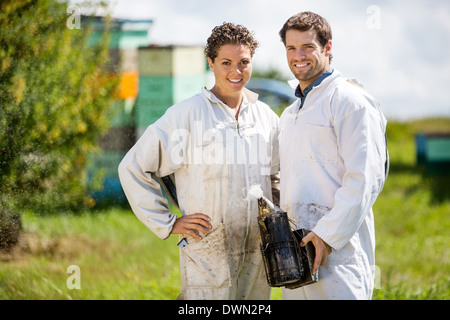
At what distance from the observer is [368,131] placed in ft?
8.88

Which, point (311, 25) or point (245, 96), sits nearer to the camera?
point (311, 25)

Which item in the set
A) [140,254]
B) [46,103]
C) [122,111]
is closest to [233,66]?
[46,103]

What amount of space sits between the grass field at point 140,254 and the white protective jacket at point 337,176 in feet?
5.73

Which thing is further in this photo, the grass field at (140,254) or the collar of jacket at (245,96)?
the grass field at (140,254)

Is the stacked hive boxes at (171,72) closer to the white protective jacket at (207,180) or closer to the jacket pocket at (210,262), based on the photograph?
the white protective jacket at (207,180)

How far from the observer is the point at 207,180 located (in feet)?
9.86

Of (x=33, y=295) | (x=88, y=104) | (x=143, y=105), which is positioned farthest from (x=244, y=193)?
(x=143, y=105)

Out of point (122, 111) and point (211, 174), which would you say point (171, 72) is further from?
point (211, 174)

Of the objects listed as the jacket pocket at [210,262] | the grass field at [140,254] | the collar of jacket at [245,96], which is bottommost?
the grass field at [140,254]

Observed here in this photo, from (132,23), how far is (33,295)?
5190mm

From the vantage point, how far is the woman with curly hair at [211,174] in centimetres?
299

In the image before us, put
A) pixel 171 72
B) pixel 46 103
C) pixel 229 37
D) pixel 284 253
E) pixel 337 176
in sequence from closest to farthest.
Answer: pixel 284 253
pixel 337 176
pixel 229 37
pixel 46 103
pixel 171 72

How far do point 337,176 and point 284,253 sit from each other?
0.51m

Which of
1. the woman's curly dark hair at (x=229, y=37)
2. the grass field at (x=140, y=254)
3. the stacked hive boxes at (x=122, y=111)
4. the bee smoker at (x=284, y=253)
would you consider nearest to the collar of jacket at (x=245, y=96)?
the woman's curly dark hair at (x=229, y=37)
